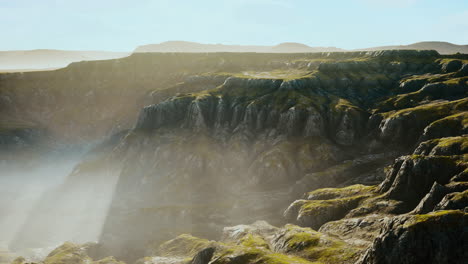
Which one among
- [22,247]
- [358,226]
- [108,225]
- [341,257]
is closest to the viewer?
[341,257]

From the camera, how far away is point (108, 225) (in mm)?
156375

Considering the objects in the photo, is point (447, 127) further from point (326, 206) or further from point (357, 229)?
point (357, 229)

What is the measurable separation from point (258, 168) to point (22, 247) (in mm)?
113166

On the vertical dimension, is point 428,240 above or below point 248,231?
above

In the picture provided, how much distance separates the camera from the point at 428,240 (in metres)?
65.1

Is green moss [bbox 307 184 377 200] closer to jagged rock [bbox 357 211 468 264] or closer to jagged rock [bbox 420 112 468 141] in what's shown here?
jagged rock [bbox 420 112 468 141]

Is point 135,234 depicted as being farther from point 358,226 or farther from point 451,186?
point 451,186

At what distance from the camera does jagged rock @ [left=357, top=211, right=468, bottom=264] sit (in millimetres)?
63844

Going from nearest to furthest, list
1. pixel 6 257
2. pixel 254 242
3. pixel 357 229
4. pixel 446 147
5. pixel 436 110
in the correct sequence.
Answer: pixel 357 229
pixel 254 242
pixel 446 147
pixel 6 257
pixel 436 110

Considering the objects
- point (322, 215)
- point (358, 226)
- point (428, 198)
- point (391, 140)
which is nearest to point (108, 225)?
point (322, 215)

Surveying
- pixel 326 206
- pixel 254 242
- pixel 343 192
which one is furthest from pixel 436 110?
pixel 254 242

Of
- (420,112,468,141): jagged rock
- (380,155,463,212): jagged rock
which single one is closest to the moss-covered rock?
(380,155,463,212): jagged rock

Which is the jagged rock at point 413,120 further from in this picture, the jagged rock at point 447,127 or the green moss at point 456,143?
the green moss at point 456,143

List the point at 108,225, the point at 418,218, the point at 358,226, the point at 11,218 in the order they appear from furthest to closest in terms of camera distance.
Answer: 1. the point at 11,218
2. the point at 108,225
3. the point at 358,226
4. the point at 418,218
